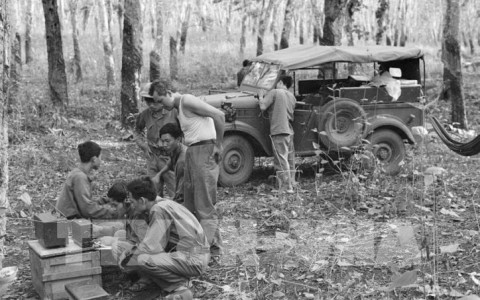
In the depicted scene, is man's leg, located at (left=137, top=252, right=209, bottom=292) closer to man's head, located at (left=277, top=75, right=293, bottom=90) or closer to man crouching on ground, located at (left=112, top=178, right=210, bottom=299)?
man crouching on ground, located at (left=112, top=178, right=210, bottom=299)

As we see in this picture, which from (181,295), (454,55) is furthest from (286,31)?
(181,295)

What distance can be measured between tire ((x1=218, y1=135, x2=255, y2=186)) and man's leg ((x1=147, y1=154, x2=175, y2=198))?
1.89 metres

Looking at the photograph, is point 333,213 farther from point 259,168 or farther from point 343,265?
point 259,168

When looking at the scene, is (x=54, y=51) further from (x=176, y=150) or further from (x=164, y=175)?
(x=176, y=150)

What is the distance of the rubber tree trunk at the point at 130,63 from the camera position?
39.9 ft

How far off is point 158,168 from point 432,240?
3.09m

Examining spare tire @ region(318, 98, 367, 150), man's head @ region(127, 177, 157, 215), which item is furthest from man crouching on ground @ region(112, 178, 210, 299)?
spare tire @ region(318, 98, 367, 150)

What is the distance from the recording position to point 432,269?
17.1 ft

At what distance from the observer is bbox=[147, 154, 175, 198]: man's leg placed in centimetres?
687

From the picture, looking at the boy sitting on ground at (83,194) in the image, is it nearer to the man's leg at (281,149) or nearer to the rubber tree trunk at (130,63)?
the man's leg at (281,149)

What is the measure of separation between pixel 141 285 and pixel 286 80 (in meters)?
4.46

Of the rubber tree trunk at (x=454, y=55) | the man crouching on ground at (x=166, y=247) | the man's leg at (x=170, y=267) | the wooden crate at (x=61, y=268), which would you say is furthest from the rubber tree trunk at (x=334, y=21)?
the wooden crate at (x=61, y=268)

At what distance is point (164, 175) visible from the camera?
6.85 metres

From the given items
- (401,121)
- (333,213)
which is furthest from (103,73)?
(333,213)
